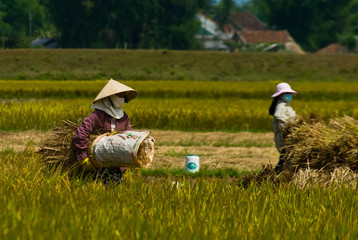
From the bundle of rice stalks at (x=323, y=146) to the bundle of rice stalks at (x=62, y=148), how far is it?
8.95ft

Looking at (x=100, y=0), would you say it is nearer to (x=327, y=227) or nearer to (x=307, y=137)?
(x=307, y=137)

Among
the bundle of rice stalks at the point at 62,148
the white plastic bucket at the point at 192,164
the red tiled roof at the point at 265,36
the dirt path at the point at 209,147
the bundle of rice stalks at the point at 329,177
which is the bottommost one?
the dirt path at the point at 209,147

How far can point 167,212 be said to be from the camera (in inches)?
202

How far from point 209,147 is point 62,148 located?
7.97 m

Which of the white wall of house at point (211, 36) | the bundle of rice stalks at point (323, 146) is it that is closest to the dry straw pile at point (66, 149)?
the bundle of rice stalks at point (323, 146)

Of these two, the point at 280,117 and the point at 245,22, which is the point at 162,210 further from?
the point at 245,22

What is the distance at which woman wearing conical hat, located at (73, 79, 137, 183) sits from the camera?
6859 millimetres

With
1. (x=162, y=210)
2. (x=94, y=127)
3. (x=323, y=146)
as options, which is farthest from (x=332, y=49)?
(x=162, y=210)

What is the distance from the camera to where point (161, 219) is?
16.1 ft

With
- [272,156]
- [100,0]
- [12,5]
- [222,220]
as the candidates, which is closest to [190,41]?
[100,0]

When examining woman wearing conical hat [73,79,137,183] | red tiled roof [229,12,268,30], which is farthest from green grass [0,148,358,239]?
red tiled roof [229,12,268,30]

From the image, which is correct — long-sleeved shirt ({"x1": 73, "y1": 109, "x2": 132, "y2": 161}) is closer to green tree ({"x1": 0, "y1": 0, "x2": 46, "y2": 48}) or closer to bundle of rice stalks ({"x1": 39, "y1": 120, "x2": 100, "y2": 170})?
bundle of rice stalks ({"x1": 39, "y1": 120, "x2": 100, "y2": 170})

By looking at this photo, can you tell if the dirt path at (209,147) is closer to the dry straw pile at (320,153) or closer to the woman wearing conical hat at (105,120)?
the dry straw pile at (320,153)

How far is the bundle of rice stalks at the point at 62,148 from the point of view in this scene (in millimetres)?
7139
